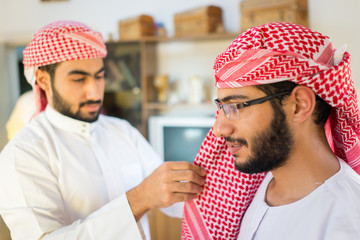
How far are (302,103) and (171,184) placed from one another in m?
0.56

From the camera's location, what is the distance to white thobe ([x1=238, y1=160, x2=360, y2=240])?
105cm

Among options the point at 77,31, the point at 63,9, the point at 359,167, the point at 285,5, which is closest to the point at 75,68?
the point at 77,31

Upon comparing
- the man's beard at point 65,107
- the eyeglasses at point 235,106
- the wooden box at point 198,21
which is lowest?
the man's beard at point 65,107

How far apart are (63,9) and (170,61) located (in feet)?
5.23

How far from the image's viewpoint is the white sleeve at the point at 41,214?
1534 mm

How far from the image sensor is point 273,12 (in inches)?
135

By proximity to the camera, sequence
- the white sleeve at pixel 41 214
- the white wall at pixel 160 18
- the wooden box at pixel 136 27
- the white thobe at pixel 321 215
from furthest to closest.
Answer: the wooden box at pixel 136 27 < the white wall at pixel 160 18 < the white sleeve at pixel 41 214 < the white thobe at pixel 321 215

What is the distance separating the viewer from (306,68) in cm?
117

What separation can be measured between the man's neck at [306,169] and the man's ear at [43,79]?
50.7 inches

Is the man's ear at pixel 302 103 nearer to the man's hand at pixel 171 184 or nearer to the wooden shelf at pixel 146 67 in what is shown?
the man's hand at pixel 171 184

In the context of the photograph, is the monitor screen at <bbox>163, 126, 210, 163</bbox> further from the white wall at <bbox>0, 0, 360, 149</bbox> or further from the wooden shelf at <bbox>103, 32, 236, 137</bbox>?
the white wall at <bbox>0, 0, 360, 149</bbox>

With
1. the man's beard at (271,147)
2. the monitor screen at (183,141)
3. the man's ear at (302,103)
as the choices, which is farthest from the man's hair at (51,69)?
the monitor screen at (183,141)

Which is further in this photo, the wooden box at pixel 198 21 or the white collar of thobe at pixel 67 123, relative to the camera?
the wooden box at pixel 198 21

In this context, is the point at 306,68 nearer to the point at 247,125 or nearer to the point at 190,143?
the point at 247,125
